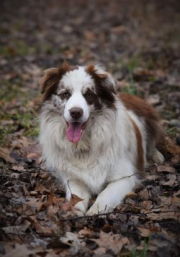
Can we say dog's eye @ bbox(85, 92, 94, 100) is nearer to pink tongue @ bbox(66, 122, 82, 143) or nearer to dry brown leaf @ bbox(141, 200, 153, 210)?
pink tongue @ bbox(66, 122, 82, 143)

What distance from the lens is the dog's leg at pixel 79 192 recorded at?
4.35m

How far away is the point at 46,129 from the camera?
4949 millimetres

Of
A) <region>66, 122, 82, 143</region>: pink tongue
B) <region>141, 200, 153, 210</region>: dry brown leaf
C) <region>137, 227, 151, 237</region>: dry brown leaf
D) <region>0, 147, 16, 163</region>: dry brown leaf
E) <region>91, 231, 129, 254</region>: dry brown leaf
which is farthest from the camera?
<region>0, 147, 16, 163</region>: dry brown leaf

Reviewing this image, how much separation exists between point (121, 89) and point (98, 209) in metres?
3.87

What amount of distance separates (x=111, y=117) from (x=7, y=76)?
197 inches

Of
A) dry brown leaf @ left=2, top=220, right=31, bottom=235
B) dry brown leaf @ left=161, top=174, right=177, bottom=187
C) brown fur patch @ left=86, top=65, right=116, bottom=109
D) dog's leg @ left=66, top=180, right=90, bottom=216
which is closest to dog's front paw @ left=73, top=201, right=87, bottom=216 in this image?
dog's leg @ left=66, top=180, right=90, bottom=216

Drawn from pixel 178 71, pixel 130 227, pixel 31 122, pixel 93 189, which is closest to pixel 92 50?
pixel 178 71

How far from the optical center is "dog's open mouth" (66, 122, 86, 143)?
4.60 metres

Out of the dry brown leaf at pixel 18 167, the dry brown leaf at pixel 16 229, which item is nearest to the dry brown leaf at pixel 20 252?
the dry brown leaf at pixel 16 229

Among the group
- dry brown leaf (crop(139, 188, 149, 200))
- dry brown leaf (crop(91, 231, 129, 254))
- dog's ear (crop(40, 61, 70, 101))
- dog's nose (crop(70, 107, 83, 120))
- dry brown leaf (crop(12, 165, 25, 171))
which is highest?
dog's ear (crop(40, 61, 70, 101))

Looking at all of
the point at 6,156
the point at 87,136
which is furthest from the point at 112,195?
the point at 6,156

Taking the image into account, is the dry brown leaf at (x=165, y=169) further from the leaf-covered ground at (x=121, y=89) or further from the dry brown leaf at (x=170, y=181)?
the dry brown leaf at (x=170, y=181)

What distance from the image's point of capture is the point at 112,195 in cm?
451

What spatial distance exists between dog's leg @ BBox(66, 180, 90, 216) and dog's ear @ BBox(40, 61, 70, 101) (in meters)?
1.03
